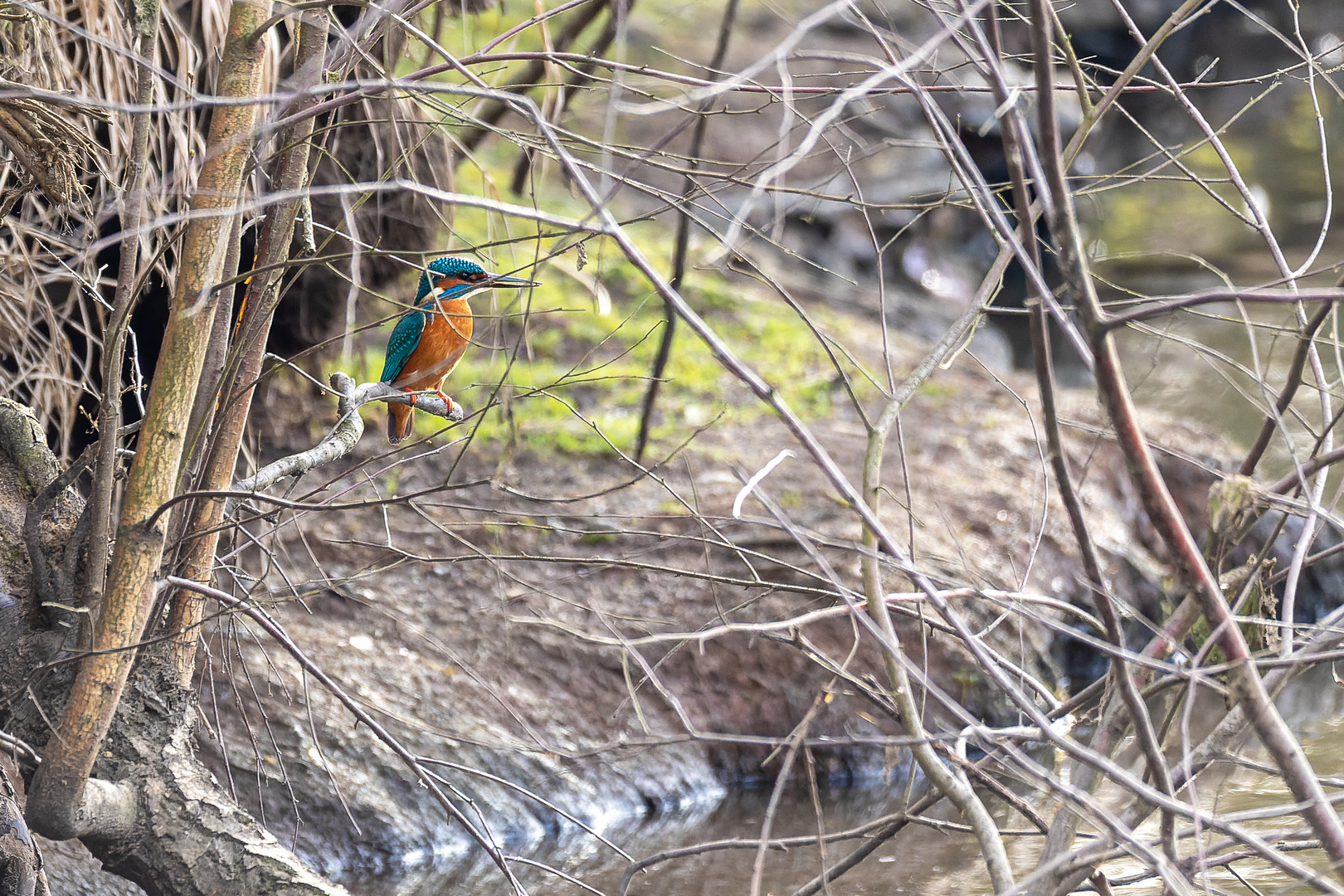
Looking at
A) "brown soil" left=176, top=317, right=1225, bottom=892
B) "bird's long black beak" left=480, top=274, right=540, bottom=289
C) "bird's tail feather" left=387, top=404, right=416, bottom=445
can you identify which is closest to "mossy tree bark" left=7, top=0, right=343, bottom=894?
"bird's long black beak" left=480, top=274, right=540, bottom=289

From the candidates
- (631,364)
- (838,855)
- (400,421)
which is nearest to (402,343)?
(400,421)

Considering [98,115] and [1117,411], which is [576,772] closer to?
[98,115]

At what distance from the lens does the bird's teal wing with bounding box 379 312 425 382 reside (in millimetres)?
3182

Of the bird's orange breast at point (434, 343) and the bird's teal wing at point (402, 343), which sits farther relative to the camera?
the bird's teal wing at point (402, 343)

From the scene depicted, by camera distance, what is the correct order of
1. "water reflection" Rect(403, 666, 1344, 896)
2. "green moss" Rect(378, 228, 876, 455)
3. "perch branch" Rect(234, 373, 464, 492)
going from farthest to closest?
"green moss" Rect(378, 228, 876, 455), "water reflection" Rect(403, 666, 1344, 896), "perch branch" Rect(234, 373, 464, 492)

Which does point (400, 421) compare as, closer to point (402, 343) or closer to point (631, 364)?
point (402, 343)

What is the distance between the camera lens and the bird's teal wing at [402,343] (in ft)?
10.4

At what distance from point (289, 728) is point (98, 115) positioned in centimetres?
166

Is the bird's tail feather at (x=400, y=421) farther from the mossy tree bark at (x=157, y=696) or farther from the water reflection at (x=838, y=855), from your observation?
the mossy tree bark at (x=157, y=696)

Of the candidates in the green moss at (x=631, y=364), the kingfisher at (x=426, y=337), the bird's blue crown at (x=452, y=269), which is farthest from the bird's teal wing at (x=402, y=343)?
the green moss at (x=631, y=364)

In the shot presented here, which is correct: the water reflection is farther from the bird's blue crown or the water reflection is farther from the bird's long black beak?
the bird's blue crown

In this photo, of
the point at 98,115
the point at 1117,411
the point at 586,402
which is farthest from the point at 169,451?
the point at 586,402

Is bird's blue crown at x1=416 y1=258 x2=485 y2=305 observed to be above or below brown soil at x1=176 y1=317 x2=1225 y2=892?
above

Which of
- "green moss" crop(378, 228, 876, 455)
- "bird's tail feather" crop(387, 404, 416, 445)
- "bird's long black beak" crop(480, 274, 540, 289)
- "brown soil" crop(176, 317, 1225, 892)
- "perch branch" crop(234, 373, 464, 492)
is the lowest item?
"brown soil" crop(176, 317, 1225, 892)
